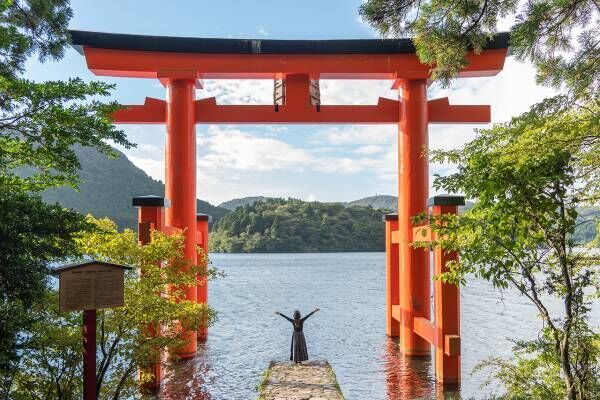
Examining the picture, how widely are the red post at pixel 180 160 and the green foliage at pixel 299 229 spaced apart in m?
69.7

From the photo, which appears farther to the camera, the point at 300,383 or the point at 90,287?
the point at 300,383

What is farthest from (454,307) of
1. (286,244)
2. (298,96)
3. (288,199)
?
(288,199)

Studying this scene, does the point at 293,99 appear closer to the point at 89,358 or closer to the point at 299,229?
the point at 89,358

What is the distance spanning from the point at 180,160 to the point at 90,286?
5.15m

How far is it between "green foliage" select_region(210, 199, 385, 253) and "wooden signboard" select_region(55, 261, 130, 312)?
74357 millimetres

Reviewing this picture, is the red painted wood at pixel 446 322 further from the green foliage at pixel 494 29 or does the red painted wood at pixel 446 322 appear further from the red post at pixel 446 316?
the green foliage at pixel 494 29

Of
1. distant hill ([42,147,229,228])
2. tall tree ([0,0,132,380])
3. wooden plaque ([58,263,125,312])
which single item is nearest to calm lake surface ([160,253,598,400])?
wooden plaque ([58,263,125,312])

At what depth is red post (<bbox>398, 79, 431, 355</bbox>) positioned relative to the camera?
1005 cm

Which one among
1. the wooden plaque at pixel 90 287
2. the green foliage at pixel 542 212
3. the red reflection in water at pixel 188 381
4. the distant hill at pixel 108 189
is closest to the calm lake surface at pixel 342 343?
the red reflection in water at pixel 188 381

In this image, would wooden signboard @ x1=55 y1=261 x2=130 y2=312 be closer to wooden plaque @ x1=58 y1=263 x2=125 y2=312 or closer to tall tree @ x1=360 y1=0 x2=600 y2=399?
wooden plaque @ x1=58 y1=263 x2=125 y2=312

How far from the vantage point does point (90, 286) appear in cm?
521

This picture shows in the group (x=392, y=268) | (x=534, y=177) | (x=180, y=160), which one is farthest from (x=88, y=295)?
(x=392, y=268)

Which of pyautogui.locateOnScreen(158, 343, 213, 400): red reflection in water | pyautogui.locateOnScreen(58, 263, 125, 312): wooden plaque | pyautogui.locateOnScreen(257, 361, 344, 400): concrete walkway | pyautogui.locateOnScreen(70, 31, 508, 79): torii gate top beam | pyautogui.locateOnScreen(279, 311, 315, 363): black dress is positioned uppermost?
pyautogui.locateOnScreen(70, 31, 508, 79): torii gate top beam

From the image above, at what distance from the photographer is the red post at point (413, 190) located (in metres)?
10.0
